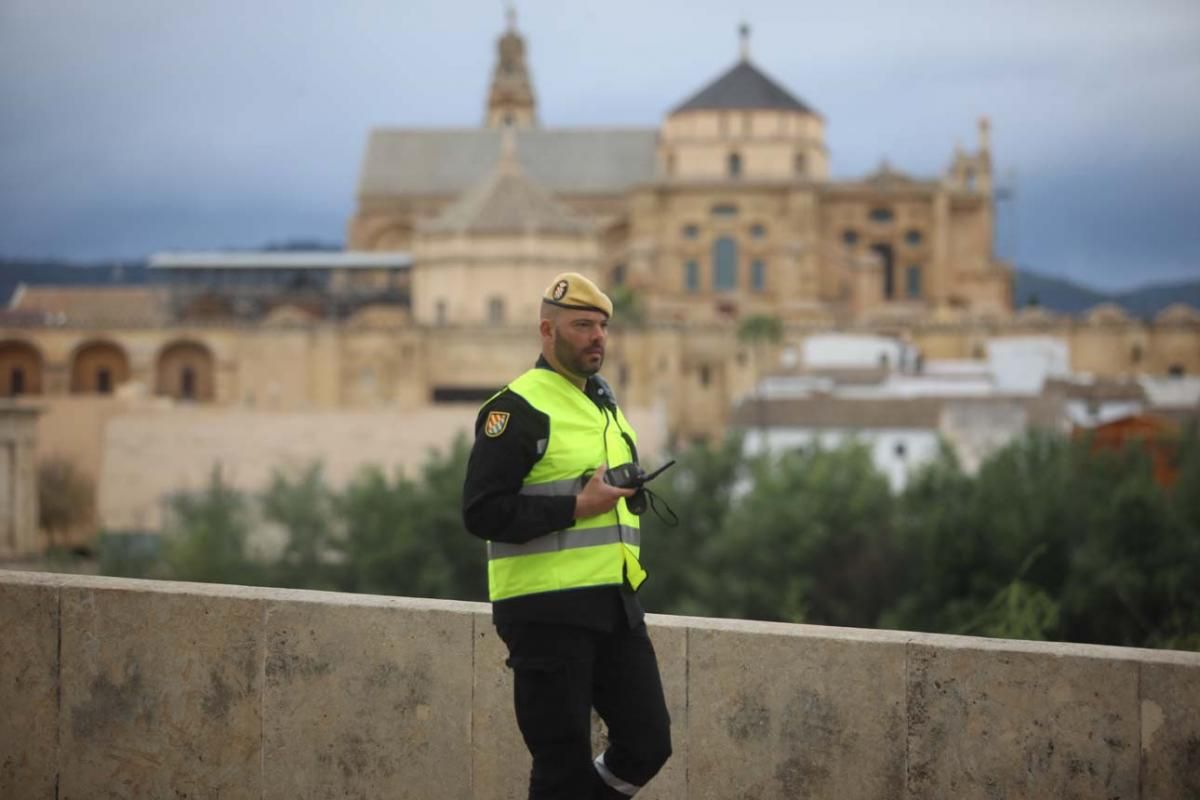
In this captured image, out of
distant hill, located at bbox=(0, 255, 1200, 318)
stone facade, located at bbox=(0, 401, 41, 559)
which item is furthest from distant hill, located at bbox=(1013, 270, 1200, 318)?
stone facade, located at bbox=(0, 401, 41, 559)

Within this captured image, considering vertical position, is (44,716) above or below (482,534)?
below

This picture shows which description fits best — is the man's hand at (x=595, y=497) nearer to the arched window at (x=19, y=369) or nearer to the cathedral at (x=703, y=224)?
the cathedral at (x=703, y=224)

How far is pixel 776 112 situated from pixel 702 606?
36750mm

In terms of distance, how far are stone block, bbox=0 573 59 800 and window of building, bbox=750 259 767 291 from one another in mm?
56845

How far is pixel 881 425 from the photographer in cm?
4228

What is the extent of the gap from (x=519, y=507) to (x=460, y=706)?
1.68 m

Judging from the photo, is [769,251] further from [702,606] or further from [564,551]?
[564,551]

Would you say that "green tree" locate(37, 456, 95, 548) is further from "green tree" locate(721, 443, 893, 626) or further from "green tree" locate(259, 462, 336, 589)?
"green tree" locate(721, 443, 893, 626)

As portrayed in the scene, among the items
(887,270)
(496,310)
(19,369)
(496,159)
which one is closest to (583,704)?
(496,310)

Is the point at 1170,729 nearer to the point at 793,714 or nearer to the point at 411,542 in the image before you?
the point at 793,714

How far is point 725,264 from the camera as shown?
62844 mm

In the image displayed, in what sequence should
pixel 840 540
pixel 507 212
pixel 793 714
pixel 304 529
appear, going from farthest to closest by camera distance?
1. pixel 507 212
2. pixel 304 529
3. pixel 840 540
4. pixel 793 714

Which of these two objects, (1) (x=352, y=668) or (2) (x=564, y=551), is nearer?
(2) (x=564, y=551)

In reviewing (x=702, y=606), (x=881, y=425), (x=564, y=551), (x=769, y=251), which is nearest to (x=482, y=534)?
(x=564, y=551)
